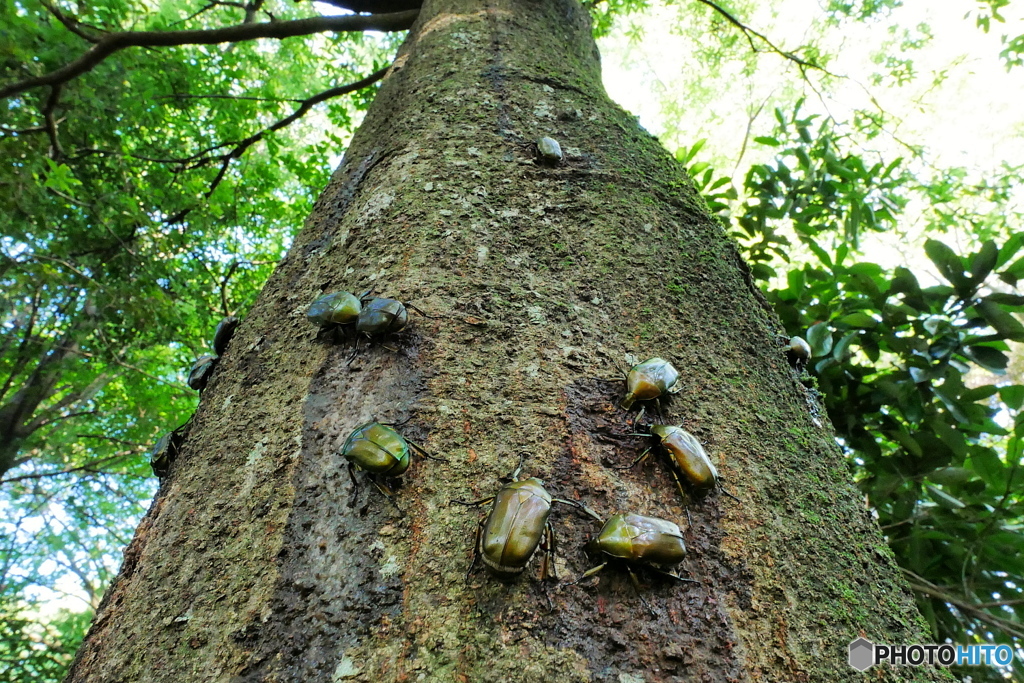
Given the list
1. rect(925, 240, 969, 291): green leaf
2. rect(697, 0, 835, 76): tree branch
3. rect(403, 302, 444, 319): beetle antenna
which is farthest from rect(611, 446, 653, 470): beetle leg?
rect(697, 0, 835, 76): tree branch

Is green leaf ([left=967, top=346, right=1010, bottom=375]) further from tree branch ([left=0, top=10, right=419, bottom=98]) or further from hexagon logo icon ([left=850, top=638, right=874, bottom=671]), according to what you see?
tree branch ([left=0, top=10, right=419, bottom=98])

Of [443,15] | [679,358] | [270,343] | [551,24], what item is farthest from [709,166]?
[270,343]

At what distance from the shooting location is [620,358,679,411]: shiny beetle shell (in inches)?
37.4

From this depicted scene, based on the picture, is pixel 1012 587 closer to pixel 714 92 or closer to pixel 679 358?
pixel 679 358

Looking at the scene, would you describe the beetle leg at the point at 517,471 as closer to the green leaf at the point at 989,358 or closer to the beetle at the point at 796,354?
the beetle at the point at 796,354

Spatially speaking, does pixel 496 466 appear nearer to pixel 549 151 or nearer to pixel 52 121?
pixel 549 151

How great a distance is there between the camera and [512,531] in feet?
2.21

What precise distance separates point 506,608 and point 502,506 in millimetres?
127

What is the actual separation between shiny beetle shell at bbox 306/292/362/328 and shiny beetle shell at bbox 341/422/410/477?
279 mm

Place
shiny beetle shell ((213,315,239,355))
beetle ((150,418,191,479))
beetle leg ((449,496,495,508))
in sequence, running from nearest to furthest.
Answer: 1. beetle leg ((449,496,495,508))
2. beetle ((150,418,191,479))
3. shiny beetle shell ((213,315,239,355))

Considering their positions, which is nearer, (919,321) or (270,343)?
(270,343)

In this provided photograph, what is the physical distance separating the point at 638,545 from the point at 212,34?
3.41 m

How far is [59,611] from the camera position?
1113 cm

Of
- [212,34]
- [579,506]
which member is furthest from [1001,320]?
[212,34]
